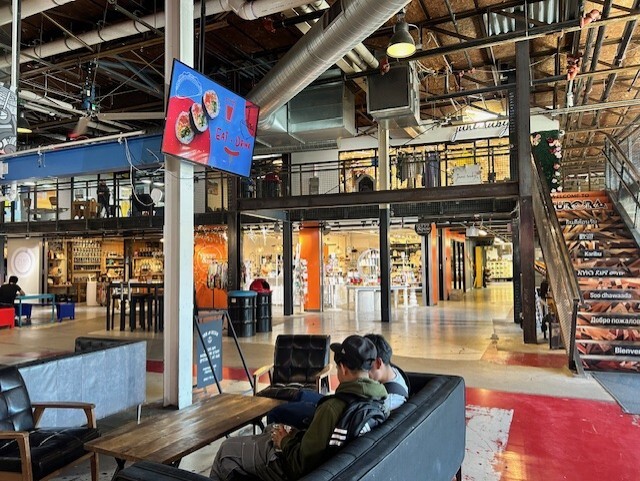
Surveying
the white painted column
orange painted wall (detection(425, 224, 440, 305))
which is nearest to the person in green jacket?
the white painted column

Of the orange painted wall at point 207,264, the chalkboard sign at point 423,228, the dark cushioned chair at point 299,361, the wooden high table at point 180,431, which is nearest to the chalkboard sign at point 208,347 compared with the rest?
the dark cushioned chair at point 299,361

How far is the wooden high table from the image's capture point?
2.44 m

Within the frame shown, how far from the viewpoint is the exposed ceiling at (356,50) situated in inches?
302

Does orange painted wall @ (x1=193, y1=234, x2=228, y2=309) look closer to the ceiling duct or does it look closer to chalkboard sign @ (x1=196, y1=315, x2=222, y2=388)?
the ceiling duct

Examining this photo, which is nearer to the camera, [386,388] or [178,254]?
[386,388]

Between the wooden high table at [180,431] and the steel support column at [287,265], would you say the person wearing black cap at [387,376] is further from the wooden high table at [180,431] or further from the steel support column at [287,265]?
the steel support column at [287,265]

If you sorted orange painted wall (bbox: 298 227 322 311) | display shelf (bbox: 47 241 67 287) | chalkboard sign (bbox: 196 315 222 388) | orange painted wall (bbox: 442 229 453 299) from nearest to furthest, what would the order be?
1. chalkboard sign (bbox: 196 315 222 388)
2. orange painted wall (bbox: 298 227 322 311)
3. orange painted wall (bbox: 442 229 453 299)
4. display shelf (bbox: 47 241 67 287)

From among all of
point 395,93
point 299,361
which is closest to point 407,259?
point 395,93

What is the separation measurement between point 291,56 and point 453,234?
1661 cm

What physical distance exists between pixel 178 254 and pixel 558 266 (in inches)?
232

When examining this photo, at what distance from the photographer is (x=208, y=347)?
17.7 feet

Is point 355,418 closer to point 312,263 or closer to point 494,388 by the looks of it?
point 494,388

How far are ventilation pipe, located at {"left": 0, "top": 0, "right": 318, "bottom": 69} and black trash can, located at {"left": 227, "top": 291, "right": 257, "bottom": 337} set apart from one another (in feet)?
18.0

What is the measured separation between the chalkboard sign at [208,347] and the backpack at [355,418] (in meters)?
3.47
